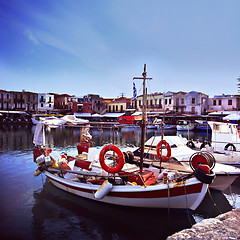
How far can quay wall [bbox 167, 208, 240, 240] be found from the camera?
459 cm

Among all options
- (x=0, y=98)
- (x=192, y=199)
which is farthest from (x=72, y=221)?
(x=0, y=98)

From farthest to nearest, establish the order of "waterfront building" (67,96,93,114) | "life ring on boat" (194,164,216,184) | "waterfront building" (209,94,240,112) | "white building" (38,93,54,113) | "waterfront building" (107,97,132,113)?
1. "white building" (38,93,54,113)
2. "waterfront building" (67,96,93,114)
3. "waterfront building" (107,97,132,113)
4. "waterfront building" (209,94,240,112)
5. "life ring on boat" (194,164,216,184)

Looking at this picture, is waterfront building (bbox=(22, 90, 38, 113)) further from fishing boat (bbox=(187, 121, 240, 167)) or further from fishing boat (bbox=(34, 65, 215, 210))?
fishing boat (bbox=(187, 121, 240, 167))

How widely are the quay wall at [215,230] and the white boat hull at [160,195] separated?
1912 mm

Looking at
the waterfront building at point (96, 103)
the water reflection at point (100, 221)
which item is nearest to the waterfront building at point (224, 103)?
the waterfront building at point (96, 103)

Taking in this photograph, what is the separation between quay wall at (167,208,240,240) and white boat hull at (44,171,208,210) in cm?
191

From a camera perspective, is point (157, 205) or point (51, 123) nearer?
point (157, 205)

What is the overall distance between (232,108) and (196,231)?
2293 inches

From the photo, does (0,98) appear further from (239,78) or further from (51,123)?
(239,78)

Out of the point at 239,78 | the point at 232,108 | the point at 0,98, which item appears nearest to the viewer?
the point at 239,78

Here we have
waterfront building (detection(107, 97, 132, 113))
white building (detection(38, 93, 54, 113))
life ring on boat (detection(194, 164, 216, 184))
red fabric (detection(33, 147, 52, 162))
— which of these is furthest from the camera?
white building (detection(38, 93, 54, 113))

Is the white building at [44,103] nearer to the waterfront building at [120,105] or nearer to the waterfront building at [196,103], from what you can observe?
the waterfront building at [120,105]

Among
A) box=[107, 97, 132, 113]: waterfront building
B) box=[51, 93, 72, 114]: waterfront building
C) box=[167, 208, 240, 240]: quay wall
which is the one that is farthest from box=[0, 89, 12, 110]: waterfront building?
box=[167, 208, 240, 240]: quay wall

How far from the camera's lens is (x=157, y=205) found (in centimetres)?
818
